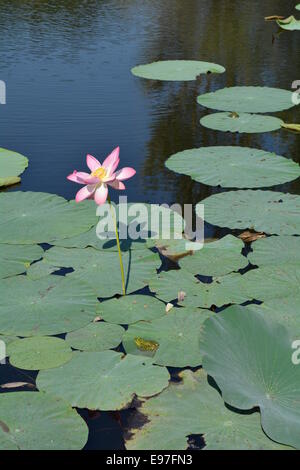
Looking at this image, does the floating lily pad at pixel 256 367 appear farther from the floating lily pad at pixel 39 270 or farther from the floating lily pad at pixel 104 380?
the floating lily pad at pixel 39 270

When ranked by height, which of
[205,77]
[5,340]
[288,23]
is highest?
[288,23]

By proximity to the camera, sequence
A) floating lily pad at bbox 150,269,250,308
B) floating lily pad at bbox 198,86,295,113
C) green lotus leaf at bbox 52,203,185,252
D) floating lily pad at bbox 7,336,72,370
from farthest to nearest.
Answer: floating lily pad at bbox 198,86,295,113
green lotus leaf at bbox 52,203,185,252
floating lily pad at bbox 150,269,250,308
floating lily pad at bbox 7,336,72,370

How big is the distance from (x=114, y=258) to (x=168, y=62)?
3.28 metres

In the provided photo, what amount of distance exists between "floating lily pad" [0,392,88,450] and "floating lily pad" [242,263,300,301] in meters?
0.82

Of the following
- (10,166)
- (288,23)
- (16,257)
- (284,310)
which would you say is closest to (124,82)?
(10,166)

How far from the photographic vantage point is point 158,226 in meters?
2.70

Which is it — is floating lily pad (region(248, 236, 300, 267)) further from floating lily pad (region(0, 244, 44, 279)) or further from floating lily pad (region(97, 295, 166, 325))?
floating lily pad (region(0, 244, 44, 279))

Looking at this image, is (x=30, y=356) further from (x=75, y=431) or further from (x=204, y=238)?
(x=204, y=238)

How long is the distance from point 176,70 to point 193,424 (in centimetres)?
394

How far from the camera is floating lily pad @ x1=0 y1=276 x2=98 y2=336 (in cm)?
204

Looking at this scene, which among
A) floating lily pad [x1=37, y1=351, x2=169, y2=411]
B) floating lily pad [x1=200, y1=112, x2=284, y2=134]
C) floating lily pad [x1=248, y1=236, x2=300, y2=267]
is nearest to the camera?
floating lily pad [x1=37, y1=351, x2=169, y2=411]

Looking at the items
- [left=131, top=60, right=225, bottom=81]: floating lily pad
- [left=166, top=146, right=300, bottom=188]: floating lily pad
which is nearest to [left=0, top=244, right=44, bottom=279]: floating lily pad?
[left=166, top=146, right=300, bottom=188]: floating lily pad

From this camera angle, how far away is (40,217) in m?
2.73

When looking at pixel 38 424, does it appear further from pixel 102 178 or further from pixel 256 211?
pixel 256 211
